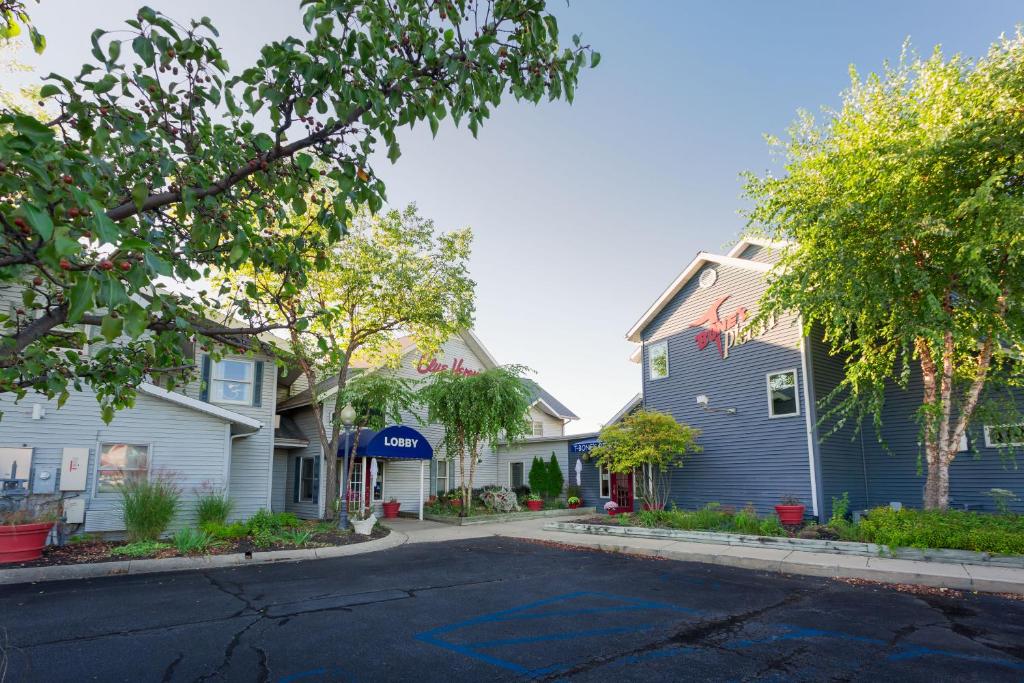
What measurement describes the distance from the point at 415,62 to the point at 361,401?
601 inches

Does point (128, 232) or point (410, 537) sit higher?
point (128, 232)

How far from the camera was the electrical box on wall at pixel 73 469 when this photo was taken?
13.7 meters

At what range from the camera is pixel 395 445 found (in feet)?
62.0

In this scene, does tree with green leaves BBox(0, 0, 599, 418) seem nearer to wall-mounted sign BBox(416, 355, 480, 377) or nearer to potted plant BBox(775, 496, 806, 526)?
potted plant BBox(775, 496, 806, 526)

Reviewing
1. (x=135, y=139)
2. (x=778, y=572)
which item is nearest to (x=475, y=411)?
(x=778, y=572)

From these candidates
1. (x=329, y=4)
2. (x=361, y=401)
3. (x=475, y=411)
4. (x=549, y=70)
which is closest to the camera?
(x=329, y=4)

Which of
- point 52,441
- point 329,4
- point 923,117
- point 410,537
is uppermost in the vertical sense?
point 923,117

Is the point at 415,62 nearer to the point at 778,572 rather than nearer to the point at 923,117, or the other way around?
the point at 778,572

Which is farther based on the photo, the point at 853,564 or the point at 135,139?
the point at 853,564

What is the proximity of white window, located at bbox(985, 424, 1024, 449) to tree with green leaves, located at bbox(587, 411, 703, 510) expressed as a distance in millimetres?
6666

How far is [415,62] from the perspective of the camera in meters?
3.41

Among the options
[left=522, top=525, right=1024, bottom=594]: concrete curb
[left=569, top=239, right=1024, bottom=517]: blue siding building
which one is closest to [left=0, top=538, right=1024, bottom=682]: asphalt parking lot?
[left=522, top=525, right=1024, bottom=594]: concrete curb

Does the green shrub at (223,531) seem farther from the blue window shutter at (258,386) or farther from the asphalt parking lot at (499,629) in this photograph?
the blue window shutter at (258,386)

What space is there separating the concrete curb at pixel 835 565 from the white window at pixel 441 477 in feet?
39.8
